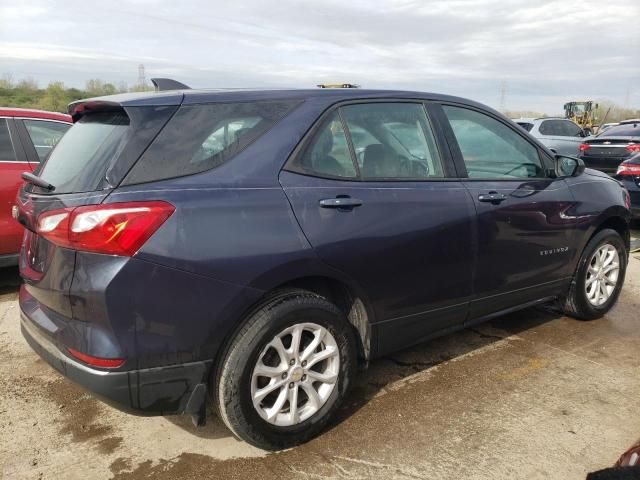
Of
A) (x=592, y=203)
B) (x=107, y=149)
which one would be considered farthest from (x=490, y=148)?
(x=107, y=149)

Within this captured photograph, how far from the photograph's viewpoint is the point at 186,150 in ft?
8.04

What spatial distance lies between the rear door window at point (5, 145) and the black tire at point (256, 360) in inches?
148

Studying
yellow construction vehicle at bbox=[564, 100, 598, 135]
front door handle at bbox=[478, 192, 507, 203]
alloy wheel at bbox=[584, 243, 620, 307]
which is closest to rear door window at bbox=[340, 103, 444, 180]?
front door handle at bbox=[478, 192, 507, 203]

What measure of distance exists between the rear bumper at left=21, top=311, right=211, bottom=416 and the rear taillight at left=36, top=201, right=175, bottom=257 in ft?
1.64

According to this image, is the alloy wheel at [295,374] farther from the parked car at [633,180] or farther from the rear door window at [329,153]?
the parked car at [633,180]

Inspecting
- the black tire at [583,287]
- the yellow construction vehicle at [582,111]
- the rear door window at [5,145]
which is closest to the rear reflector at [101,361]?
the black tire at [583,287]

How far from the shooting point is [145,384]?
2309mm

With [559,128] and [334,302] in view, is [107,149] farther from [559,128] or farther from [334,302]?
[559,128]

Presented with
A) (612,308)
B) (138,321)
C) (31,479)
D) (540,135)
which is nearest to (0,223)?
(31,479)

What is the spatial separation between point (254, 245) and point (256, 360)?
0.52m

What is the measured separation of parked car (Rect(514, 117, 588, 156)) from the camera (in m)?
13.3

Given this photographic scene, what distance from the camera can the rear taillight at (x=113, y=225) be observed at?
2206 millimetres

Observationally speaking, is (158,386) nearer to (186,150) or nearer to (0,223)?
(186,150)

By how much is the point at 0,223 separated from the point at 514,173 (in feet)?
14.1
